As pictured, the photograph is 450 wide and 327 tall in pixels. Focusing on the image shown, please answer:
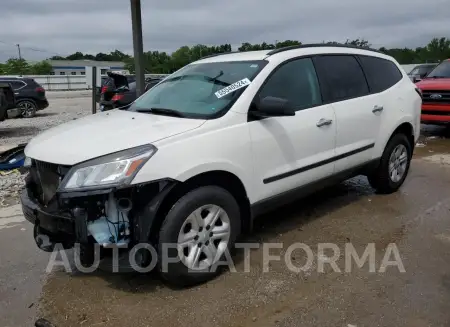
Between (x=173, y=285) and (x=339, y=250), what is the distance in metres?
1.52

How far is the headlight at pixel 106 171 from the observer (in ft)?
A: 9.26

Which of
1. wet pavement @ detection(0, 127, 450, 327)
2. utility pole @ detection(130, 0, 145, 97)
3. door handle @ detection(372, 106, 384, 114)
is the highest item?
utility pole @ detection(130, 0, 145, 97)

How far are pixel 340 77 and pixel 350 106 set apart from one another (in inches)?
12.7

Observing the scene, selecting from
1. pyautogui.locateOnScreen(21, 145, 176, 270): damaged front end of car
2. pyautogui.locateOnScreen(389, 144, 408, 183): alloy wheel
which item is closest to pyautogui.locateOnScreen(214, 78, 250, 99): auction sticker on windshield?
pyautogui.locateOnScreen(21, 145, 176, 270): damaged front end of car

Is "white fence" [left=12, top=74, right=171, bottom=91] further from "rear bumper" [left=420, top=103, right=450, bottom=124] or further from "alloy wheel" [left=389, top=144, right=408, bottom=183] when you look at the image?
"alloy wheel" [left=389, top=144, right=408, bottom=183]

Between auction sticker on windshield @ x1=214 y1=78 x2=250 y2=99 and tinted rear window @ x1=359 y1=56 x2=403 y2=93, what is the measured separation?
188cm

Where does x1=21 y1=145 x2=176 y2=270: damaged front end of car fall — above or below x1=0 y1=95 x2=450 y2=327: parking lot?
above

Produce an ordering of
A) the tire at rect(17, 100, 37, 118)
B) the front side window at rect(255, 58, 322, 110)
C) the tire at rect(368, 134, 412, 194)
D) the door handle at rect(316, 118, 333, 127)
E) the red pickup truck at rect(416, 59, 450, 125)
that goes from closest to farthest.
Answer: the front side window at rect(255, 58, 322, 110), the door handle at rect(316, 118, 333, 127), the tire at rect(368, 134, 412, 194), the red pickup truck at rect(416, 59, 450, 125), the tire at rect(17, 100, 37, 118)

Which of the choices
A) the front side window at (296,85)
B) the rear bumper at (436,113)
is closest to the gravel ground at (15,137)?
the front side window at (296,85)

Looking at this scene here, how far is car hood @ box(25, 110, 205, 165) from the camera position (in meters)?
2.98

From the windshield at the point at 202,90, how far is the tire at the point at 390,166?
7.06 feet

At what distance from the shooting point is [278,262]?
3.68m

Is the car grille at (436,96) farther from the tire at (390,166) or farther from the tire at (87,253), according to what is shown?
the tire at (87,253)

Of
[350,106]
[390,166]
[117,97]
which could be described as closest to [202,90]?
[350,106]
